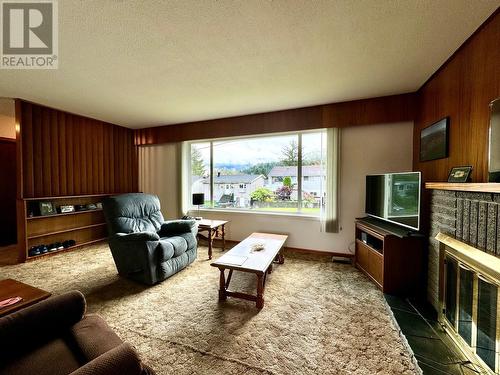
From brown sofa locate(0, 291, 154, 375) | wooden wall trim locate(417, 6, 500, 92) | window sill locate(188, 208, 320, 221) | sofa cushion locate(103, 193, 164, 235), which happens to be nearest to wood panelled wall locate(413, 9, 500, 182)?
wooden wall trim locate(417, 6, 500, 92)

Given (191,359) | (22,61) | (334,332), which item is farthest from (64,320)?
(22,61)

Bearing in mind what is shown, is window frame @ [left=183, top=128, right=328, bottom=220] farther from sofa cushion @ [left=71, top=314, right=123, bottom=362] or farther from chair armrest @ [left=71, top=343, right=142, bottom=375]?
chair armrest @ [left=71, top=343, right=142, bottom=375]

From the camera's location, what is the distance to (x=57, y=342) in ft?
3.48

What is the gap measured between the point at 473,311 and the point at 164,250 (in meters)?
2.75

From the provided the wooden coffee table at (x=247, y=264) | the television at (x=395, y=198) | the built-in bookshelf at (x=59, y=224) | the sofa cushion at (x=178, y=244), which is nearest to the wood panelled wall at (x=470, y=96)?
the television at (x=395, y=198)

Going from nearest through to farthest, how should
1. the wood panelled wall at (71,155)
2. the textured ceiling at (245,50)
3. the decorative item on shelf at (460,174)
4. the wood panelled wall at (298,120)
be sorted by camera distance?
the textured ceiling at (245,50) → the decorative item on shelf at (460,174) → the wood panelled wall at (298,120) → the wood panelled wall at (71,155)

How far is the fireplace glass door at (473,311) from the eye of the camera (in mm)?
1276

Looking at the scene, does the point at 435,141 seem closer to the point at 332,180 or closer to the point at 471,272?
the point at 332,180

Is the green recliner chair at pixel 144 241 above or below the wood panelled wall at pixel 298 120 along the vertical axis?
below

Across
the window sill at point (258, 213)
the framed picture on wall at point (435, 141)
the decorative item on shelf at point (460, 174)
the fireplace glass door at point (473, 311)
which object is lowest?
the fireplace glass door at point (473, 311)

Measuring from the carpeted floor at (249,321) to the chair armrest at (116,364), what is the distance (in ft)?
2.61

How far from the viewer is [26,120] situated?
3.24 meters

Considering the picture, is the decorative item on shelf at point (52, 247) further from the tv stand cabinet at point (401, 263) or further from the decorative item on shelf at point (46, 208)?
the tv stand cabinet at point (401, 263)

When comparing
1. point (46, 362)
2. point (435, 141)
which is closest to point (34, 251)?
point (46, 362)
